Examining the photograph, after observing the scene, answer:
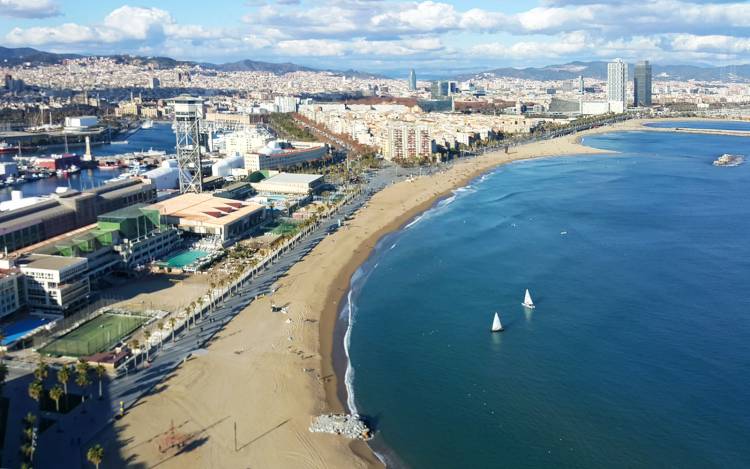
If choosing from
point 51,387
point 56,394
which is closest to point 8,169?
point 51,387

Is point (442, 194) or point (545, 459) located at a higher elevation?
point (442, 194)

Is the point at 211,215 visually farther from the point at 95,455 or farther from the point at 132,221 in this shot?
the point at 95,455

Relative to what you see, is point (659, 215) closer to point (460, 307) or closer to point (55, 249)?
point (460, 307)

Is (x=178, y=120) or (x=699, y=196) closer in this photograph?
(x=178, y=120)

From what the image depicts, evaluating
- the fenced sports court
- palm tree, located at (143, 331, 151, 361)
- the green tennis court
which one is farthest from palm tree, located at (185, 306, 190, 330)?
the green tennis court

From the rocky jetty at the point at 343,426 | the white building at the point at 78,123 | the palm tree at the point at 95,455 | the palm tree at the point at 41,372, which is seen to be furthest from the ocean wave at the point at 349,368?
the white building at the point at 78,123

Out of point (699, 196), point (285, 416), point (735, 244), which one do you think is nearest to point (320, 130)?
point (699, 196)

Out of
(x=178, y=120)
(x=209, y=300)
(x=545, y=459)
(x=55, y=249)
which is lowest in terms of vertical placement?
(x=545, y=459)
